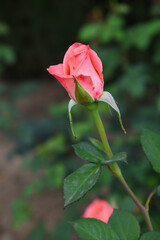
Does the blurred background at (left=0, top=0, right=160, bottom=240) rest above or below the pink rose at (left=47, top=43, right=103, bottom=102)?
below

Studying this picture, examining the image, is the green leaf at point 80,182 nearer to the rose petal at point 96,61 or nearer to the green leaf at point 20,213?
the rose petal at point 96,61

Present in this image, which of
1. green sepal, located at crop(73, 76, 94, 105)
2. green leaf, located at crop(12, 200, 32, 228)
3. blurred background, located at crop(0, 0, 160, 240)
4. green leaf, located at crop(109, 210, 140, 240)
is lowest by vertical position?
green leaf, located at crop(12, 200, 32, 228)

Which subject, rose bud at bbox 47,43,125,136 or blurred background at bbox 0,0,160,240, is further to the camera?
blurred background at bbox 0,0,160,240

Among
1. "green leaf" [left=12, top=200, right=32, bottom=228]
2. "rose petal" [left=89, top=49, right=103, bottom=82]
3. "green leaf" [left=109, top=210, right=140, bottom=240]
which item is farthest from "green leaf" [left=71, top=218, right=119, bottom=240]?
"green leaf" [left=12, top=200, right=32, bottom=228]

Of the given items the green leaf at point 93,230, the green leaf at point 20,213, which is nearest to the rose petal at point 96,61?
the green leaf at point 93,230

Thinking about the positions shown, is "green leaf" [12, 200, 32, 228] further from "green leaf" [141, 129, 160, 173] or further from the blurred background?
"green leaf" [141, 129, 160, 173]

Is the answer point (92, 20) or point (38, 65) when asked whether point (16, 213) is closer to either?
point (92, 20)

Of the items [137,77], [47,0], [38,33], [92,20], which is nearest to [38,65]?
[38,33]
